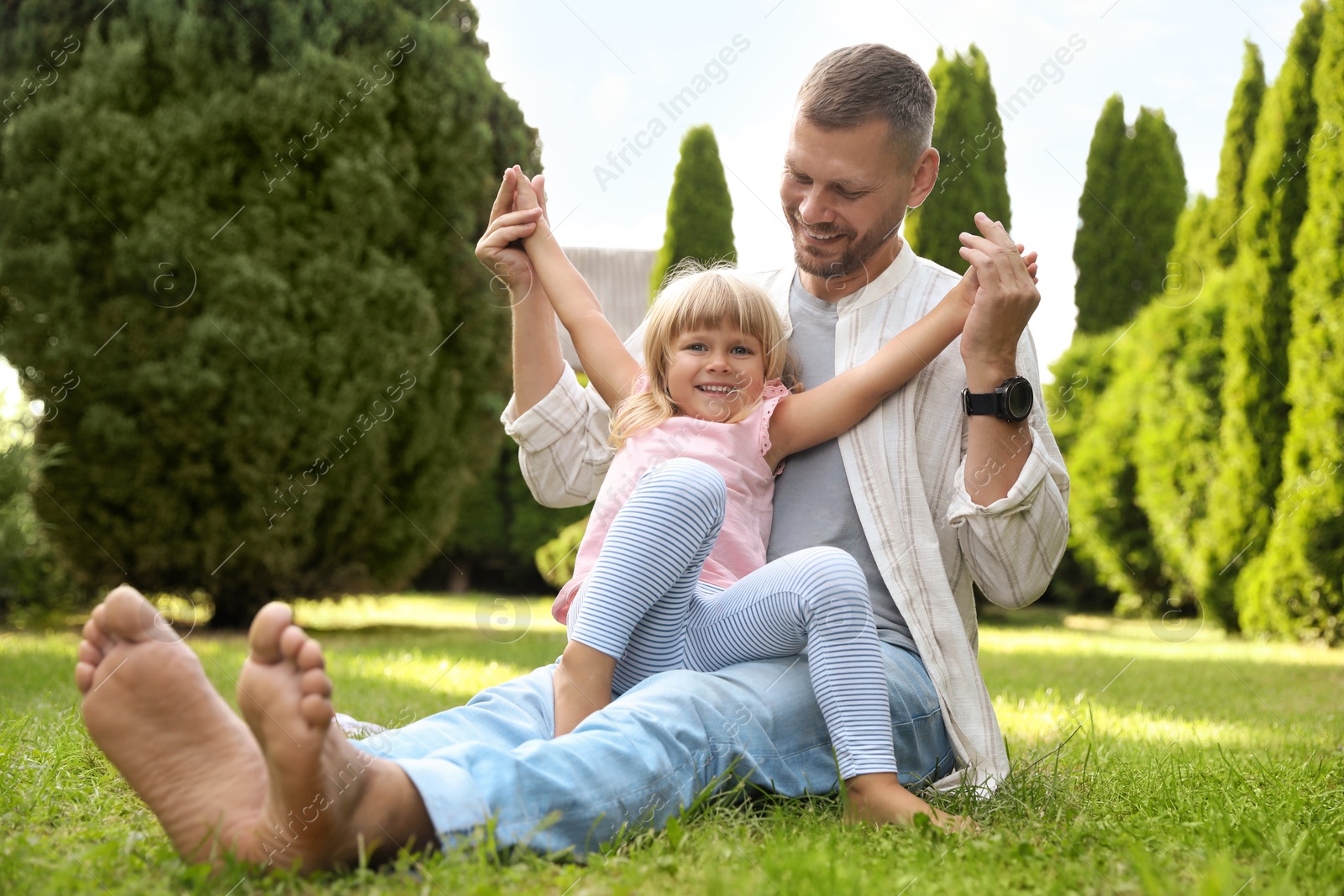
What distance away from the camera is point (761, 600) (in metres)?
1.97

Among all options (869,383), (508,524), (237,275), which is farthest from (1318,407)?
(508,524)

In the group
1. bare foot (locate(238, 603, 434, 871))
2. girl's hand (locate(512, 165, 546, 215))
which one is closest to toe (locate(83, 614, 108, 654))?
bare foot (locate(238, 603, 434, 871))

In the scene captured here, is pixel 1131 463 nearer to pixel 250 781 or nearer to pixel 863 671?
Answer: pixel 863 671

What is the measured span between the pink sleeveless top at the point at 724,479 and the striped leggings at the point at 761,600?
25cm

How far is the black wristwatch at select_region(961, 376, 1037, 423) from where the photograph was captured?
214cm

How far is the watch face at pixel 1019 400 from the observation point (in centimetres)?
214

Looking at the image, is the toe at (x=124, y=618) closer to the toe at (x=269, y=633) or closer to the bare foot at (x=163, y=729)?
the bare foot at (x=163, y=729)

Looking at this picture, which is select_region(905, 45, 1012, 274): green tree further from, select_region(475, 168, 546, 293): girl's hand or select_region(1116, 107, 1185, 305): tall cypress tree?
select_region(475, 168, 546, 293): girl's hand

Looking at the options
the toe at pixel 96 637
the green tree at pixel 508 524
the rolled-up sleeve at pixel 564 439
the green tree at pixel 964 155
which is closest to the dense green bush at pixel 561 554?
the green tree at pixel 508 524

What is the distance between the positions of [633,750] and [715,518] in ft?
1.50

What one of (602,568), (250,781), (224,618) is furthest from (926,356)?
(224,618)

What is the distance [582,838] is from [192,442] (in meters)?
6.00

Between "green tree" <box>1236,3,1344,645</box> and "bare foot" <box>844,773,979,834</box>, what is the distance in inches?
252

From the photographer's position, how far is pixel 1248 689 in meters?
4.84
